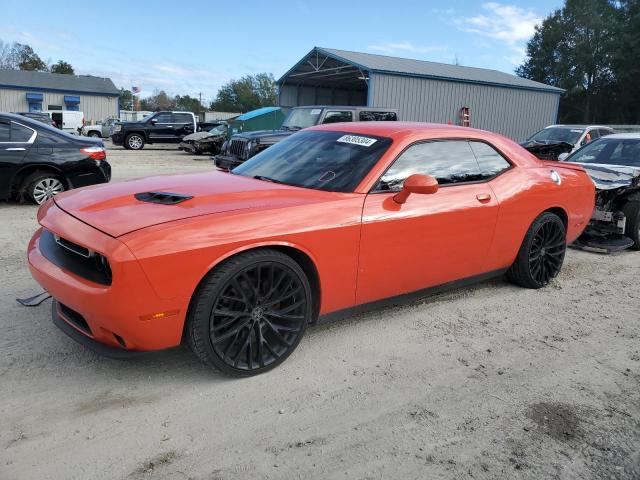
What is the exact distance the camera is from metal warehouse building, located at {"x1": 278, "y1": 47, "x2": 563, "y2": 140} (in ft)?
70.7

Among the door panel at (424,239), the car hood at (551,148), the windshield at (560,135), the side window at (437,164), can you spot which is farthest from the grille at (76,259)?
the windshield at (560,135)

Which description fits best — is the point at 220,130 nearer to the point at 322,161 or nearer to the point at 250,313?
the point at 322,161

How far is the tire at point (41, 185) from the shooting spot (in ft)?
25.5

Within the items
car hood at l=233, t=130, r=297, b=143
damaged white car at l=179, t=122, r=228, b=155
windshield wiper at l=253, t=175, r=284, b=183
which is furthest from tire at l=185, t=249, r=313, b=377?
damaged white car at l=179, t=122, r=228, b=155

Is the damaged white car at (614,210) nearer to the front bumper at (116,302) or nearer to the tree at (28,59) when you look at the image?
the front bumper at (116,302)

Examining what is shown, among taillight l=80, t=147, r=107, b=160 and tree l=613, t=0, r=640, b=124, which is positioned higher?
tree l=613, t=0, r=640, b=124

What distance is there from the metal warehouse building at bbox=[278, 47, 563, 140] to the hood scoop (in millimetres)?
18672

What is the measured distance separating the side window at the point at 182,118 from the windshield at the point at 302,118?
37.4 feet

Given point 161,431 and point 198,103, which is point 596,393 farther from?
point 198,103

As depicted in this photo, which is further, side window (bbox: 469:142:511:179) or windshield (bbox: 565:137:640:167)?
windshield (bbox: 565:137:640:167)

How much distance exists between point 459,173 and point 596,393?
1.87 meters

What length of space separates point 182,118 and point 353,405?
22.5 meters

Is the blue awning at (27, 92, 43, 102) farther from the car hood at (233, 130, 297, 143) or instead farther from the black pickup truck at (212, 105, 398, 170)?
the car hood at (233, 130, 297, 143)

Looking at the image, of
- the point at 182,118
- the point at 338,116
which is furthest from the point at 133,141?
the point at 338,116
